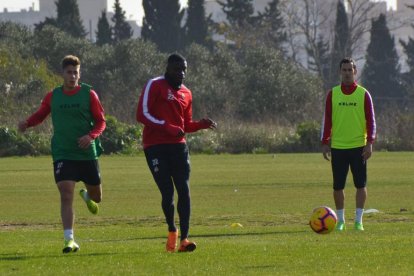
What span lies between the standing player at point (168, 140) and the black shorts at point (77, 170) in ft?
2.24

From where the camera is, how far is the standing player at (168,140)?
503 inches

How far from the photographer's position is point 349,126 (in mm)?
15930

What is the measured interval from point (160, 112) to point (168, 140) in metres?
0.30

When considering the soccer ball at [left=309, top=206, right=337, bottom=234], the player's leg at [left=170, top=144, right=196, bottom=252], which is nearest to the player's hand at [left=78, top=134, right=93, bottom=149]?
the player's leg at [left=170, top=144, right=196, bottom=252]

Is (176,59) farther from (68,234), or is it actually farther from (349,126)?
(349,126)

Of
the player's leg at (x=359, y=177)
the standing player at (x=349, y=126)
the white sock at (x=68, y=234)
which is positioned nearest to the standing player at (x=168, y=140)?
the white sock at (x=68, y=234)

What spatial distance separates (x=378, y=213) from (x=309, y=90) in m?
50.9

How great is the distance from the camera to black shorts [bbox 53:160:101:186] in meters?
13.0

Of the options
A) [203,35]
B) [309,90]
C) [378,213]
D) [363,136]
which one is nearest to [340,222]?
[363,136]

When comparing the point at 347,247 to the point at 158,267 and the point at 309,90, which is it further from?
the point at 309,90

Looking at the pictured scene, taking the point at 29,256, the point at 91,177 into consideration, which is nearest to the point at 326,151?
the point at 91,177

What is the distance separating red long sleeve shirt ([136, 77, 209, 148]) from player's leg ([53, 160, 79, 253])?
32.4 inches

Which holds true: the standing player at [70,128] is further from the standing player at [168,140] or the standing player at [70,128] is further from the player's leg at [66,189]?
the standing player at [168,140]

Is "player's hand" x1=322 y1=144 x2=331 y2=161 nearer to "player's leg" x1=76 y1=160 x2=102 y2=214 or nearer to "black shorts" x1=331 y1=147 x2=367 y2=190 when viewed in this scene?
"black shorts" x1=331 y1=147 x2=367 y2=190
